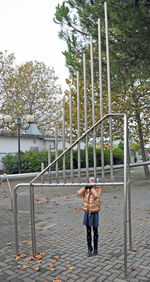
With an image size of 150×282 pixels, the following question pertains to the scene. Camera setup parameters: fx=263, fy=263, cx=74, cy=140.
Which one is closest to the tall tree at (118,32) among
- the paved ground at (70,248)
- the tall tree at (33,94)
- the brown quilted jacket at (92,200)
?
the paved ground at (70,248)

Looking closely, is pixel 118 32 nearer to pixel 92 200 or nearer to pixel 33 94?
pixel 92 200

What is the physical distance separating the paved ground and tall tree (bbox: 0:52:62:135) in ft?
59.9

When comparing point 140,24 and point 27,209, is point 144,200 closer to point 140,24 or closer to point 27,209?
point 27,209

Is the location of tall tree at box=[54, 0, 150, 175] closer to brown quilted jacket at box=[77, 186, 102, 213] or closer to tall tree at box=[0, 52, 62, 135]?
brown quilted jacket at box=[77, 186, 102, 213]

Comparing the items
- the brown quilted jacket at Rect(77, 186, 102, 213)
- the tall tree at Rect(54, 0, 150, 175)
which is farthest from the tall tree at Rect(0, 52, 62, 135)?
the brown quilted jacket at Rect(77, 186, 102, 213)

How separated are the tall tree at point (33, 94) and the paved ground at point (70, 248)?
1825 cm

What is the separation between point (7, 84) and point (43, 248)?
21.9 meters

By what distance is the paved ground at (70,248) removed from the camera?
4.01 meters

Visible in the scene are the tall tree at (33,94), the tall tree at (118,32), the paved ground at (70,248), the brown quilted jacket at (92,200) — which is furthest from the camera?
the tall tree at (33,94)

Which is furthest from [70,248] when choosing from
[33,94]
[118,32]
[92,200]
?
[33,94]

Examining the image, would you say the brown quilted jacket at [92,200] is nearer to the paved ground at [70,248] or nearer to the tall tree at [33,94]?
the paved ground at [70,248]

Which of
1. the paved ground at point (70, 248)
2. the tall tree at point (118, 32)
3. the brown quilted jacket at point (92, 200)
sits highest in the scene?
the tall tree at point (118, 32)

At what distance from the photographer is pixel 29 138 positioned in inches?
834

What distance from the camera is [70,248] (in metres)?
5.13
